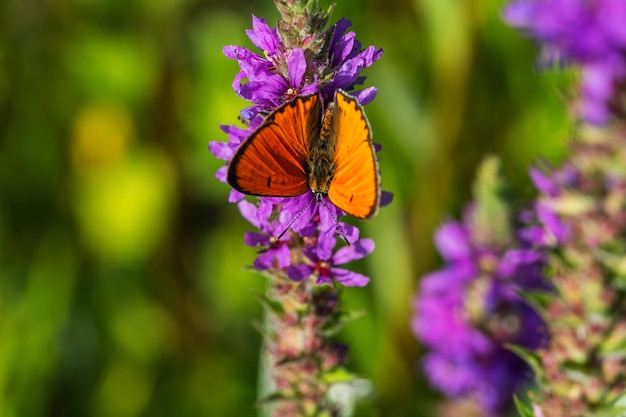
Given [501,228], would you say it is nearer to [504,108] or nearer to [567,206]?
[567,206]

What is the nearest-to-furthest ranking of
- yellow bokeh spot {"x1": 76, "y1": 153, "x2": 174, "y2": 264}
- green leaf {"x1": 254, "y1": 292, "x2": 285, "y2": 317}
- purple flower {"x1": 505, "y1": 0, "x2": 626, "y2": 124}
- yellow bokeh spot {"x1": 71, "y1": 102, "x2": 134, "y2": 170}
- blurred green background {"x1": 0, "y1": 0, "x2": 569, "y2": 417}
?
green leaf {"x1": 254, "y1": 292, "x2": 285, "y2": 317} < purple flower {"x1": 505, "y1": 0, "x2": 626, "y2": 124} < blurred green background {"x1": 0, "y1": 0, "x2": 569, "y2": 417} < yellow bokeh spot {"x1": 76, "y1": 153, "x2": 174, "y2": 264} < yellow bokeh spot {"x1": 71, "y1": 102, "x2": 134, "y2": 170}

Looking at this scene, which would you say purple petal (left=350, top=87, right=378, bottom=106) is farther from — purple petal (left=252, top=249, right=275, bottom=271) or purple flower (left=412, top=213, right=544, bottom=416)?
purple flower (left=412, top=213, right=544, bottom=416)

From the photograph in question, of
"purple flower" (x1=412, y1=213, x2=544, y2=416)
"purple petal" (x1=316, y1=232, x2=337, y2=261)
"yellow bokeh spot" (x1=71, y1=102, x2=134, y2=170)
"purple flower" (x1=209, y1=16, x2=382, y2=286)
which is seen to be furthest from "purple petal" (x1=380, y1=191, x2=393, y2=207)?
"yellow bokeh spot" (x1=71, y1=102, x2=134, y2=170)

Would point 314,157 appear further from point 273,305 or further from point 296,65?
point 273,305

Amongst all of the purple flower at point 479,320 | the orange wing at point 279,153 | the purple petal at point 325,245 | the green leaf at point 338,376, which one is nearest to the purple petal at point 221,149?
the orange wing at point 279,153

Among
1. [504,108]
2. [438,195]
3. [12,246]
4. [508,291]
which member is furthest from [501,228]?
[12,246]
